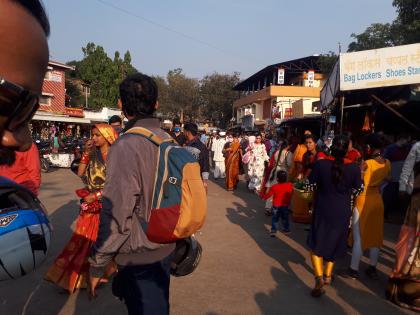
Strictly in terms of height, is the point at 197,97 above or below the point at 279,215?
above

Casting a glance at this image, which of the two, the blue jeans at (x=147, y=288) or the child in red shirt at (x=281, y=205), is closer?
the blue jeans at (x=147, y=288)

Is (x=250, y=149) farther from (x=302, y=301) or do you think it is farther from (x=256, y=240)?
(x=302, y=301)

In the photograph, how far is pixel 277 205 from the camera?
636cm

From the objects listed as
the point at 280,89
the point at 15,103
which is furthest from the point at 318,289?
the point at 280,89

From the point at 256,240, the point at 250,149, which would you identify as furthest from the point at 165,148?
the point at 250,149

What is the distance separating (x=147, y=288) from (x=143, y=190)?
53 centimetres

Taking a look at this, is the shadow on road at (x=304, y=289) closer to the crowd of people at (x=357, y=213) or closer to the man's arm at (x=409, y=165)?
the crowd of people at (x=357, y=213)

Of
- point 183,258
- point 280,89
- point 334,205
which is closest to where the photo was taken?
point 183,258

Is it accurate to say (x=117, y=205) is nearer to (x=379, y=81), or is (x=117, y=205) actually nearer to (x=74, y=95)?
(x=379, y=81)

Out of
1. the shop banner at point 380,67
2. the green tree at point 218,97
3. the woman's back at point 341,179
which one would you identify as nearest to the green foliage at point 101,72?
the green tree at point 218,97

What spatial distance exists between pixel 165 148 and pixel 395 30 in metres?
26.4

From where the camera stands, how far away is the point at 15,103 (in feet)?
2.30

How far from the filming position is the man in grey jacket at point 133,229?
197 centimetres

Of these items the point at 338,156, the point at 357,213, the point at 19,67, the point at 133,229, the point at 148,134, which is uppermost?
the point at 19,67
